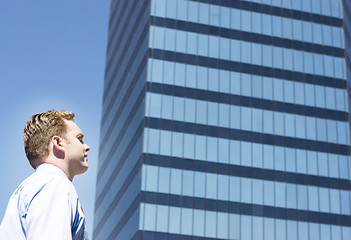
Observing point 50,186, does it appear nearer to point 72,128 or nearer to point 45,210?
point 45,210

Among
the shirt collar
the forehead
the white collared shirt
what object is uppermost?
the forehead

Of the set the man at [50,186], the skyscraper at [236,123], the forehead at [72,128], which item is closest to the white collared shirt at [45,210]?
the man at [50,186]

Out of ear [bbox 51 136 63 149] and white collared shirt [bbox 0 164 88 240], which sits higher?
ear [bbox 51 136 63 149]

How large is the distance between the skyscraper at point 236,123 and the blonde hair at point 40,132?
187 ft

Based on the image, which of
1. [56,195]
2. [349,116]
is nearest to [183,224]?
[349,116]

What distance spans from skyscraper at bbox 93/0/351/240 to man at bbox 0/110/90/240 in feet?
187

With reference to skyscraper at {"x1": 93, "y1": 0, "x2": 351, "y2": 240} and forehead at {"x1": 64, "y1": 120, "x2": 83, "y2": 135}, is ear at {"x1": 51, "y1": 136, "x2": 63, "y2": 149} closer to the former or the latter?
forehead at {"x1": 64, "y1": 120, "x2": 83, "y2": 135}

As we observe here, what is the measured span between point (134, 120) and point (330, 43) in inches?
860

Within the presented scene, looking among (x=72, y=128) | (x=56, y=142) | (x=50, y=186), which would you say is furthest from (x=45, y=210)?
(x=72, y=128)

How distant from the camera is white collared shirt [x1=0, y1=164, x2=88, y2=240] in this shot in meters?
3.23

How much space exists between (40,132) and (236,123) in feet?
208

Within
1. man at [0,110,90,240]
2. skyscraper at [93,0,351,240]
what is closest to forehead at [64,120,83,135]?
man at [0,110,90,240]

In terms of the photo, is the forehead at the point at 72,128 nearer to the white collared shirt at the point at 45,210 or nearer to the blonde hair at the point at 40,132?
the blonde hair at the point at 40,132

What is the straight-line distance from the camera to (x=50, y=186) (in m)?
3.36
